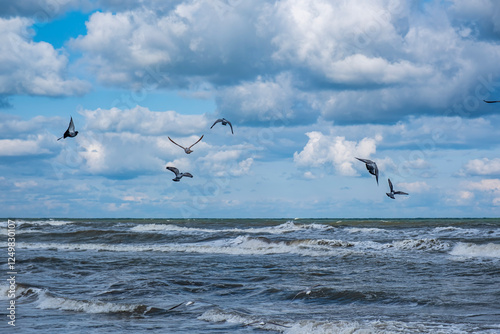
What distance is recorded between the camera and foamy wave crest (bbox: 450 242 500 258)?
74.3 feet

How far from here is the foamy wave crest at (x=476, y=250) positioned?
891 inches

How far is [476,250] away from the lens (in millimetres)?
23906

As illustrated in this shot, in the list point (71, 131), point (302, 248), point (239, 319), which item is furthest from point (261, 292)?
point (302, 248)

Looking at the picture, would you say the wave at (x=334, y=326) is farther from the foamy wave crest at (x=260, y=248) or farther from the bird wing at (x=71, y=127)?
the foamy wave crest at (x=260, y=248)

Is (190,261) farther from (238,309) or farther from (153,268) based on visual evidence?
(238,309)

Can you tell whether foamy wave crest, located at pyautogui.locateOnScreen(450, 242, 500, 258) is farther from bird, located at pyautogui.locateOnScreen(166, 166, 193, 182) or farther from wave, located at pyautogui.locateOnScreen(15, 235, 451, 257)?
bird, located at pyautogui.locateOnScreen(166, 166, 193, 182)

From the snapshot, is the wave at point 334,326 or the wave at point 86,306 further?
the wave at point 86,306

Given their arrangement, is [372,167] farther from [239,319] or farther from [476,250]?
[476,250]

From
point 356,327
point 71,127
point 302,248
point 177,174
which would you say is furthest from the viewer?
point 302,248

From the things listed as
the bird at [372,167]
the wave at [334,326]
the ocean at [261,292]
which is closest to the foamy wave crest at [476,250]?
the ocean at [261,292]

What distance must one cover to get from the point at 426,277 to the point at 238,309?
6686 millimetres

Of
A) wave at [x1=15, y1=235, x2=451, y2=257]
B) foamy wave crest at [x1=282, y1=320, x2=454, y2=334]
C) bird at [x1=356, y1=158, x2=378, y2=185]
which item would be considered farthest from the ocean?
bird at [x1=356, y1=158, x2=378, y2=185]

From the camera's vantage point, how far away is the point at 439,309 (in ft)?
37.1

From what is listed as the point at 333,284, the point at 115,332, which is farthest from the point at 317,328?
the point at 333,284
